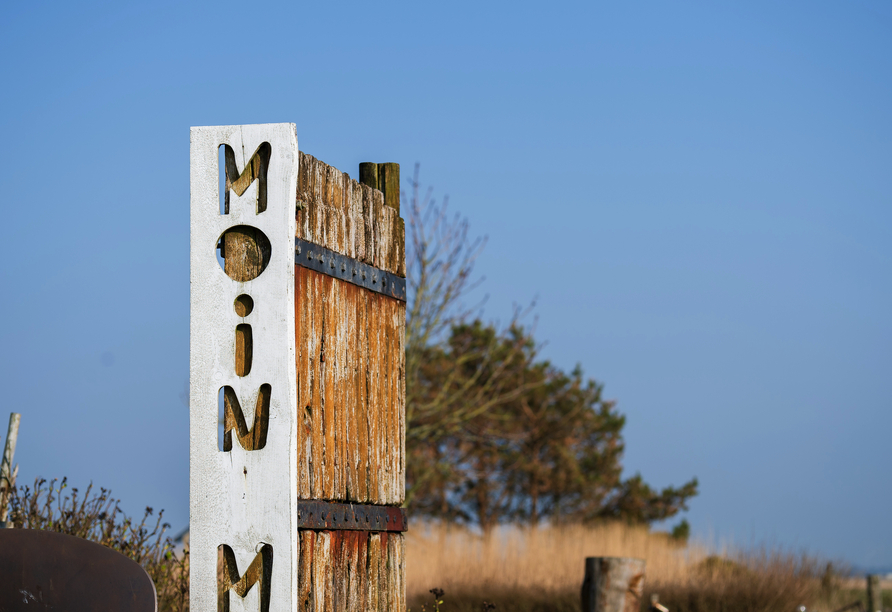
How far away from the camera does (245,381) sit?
398 centimetres

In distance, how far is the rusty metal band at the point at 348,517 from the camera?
4.07 metres

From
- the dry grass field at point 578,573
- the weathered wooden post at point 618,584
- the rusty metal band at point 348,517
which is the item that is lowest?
the dry grass field at point 578,573

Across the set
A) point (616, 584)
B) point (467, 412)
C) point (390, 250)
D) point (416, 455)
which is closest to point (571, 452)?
point (416, 455)

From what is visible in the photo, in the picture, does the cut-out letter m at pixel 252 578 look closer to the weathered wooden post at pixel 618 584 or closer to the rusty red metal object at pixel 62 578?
the rusty red metal object at pixel 62 578

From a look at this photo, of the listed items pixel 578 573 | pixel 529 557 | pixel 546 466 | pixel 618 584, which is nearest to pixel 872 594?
pixel 578 573

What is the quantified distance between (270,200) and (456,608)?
25.0 feet

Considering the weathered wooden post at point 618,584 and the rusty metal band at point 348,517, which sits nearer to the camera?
the rusty metal band at point 348,517

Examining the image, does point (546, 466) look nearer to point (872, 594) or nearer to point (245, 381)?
point (872, 594)

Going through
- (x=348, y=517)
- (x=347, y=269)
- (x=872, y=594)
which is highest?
(x=347, y=269)

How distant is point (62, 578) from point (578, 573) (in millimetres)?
8858

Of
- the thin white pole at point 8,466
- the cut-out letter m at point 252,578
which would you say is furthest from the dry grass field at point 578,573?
the cut-out letter m at point 252,578

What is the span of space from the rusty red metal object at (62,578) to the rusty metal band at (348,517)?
0.71 meters

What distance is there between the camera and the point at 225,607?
3928 millimetres

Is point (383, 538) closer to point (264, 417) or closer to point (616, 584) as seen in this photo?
point (264, 417)
